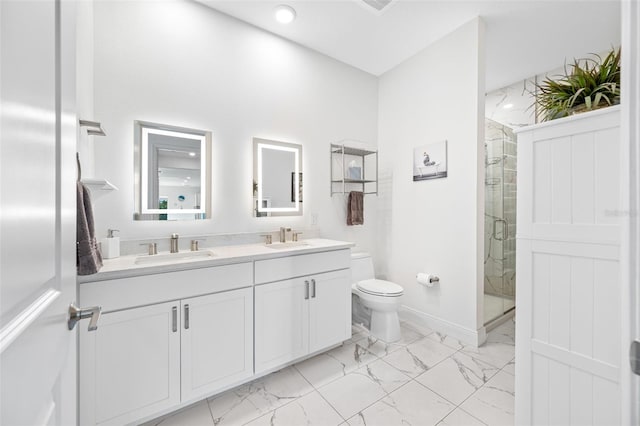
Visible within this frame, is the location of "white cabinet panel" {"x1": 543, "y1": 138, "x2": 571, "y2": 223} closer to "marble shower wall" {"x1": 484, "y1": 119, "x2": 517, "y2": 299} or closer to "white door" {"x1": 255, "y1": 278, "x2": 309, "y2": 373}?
"white door" {"x1": 255, "y1": 278, "x2": 309, "y2": 373}

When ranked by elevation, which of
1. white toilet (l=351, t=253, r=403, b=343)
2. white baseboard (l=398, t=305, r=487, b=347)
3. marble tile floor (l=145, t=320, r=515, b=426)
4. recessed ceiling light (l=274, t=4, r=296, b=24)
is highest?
recessed ceiling light (l=274, t=4, r=296, b=24)

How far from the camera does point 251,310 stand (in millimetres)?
1713

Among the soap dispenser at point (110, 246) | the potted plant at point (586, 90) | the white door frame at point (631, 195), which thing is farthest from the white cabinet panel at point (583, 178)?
the soap dispenser at point (110, 246)

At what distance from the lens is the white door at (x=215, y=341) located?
1495 mm

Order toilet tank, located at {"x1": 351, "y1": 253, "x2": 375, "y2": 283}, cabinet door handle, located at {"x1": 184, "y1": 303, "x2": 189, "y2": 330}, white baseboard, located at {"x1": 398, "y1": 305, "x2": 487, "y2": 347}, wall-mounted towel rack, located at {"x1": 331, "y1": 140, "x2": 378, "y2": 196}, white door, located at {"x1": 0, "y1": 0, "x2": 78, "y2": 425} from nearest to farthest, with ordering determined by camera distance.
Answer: white door, located at {"x1": 0, "y1": 0, "x2": 78, "y2": 425}
cabinet door handle, located at {"x1": 184, "y1": 303, "x2": 189, "y2": 330}
white baseboard, located at {"x1": 398, "y1": 305, "x2": 487, "y2": 347}
toilet tank, located at {"x1": 351, "y1": 253, "x2": 375, "y2": 283}
wall-mounted towel rack, located at {"x1": 331, "y1": 140, "x2": 378, "y2": 196}

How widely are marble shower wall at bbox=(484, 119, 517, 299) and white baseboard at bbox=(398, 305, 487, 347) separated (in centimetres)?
79

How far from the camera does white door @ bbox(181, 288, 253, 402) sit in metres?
1.50

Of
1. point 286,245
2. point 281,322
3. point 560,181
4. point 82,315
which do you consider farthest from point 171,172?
point 560,181

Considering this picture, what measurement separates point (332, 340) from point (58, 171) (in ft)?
6.55

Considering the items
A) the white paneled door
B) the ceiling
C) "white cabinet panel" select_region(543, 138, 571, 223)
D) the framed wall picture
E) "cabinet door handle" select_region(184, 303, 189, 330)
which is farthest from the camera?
the framed wall picture

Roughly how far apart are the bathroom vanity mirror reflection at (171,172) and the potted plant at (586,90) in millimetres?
2089

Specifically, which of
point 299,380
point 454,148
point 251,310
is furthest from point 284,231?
point 454,148

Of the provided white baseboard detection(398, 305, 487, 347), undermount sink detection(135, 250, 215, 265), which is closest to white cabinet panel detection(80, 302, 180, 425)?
undermount sink detection(135, 250, 215, 265)

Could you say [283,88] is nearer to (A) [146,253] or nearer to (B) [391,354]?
(A) [146,253]
